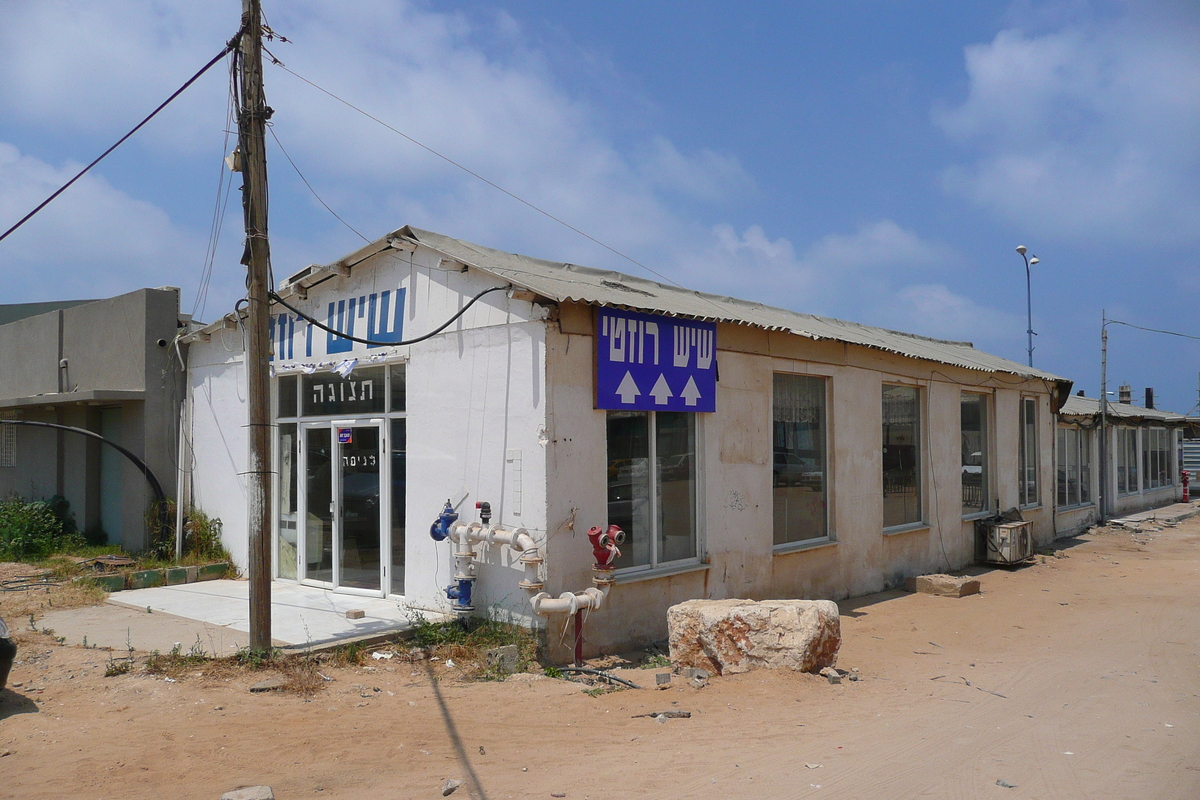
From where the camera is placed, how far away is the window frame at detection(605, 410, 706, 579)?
344 inches

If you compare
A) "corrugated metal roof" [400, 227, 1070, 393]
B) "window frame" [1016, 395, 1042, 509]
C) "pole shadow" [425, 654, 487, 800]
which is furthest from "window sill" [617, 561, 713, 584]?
"window frame" [1016, 395, 1042, 509]

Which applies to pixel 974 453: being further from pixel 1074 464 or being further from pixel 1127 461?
pixel 1127 461

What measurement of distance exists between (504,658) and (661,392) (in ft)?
10.3

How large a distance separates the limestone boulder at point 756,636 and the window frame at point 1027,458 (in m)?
11.2

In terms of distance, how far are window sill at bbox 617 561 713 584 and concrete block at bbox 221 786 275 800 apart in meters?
4.31

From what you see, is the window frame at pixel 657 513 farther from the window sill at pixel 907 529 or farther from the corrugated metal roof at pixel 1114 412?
the corrugated metal roof at pixel 1114 412

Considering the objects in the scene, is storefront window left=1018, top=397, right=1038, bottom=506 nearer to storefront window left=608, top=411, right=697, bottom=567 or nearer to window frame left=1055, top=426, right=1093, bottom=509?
window frame left=1055, top=426, right=1093, bottom=509

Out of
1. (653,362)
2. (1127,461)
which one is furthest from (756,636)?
(1127,461)

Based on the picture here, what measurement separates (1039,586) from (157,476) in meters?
13.8

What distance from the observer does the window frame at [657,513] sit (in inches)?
344

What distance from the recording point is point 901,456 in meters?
13.2

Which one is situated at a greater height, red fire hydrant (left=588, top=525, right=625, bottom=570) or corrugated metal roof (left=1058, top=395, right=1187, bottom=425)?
corrugated metal roof (left=1058, top=395, right=1187, bottom=425)

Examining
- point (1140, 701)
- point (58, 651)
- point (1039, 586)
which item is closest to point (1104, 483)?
point (1039, 586)

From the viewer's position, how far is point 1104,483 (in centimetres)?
2225
